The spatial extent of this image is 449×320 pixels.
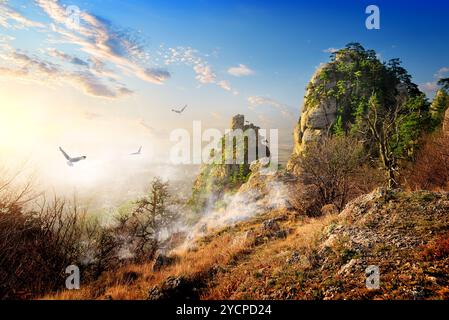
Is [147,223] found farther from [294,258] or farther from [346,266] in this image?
[346,266]

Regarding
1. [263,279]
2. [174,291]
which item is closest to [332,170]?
[263,279]

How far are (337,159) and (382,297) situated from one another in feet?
66.0

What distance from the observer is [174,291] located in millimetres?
8711

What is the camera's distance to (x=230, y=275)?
1052cm

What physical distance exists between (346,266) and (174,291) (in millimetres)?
5577

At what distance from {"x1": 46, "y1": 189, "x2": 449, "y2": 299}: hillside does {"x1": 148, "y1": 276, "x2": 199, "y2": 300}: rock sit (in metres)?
0.03

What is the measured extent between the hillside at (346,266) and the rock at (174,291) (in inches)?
1.2

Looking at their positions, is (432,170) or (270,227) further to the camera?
(432,170)

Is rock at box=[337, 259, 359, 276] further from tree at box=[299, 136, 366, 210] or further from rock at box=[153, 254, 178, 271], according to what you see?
tree at box=[299, 136, 366, 210]

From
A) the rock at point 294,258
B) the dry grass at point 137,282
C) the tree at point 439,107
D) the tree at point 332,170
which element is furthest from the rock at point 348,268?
the tree at point 439,107

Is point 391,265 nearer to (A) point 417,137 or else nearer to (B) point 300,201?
(B) point 300,201

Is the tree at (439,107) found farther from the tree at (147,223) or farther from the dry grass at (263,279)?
the dry grass at (263,279)

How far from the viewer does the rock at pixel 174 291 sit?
854 centimetres
